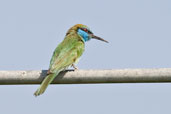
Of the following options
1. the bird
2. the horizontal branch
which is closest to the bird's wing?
the bird

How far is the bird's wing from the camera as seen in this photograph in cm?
514

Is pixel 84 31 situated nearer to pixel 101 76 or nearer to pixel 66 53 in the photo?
pixel 66 53

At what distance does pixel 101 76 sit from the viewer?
3.21 metres

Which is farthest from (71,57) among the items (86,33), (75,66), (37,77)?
(37,77)

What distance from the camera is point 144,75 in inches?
122

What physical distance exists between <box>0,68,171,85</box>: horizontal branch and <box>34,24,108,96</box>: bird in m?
0.83

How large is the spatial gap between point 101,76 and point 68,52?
8.85 ft

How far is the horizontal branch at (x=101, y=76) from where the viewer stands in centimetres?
306

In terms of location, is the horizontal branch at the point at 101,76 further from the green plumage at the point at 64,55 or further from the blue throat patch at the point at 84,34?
the blue throat patch at the point at 84,34

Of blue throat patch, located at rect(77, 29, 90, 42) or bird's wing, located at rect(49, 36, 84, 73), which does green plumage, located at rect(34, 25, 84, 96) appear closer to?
bird's wing, located at rect(49, 36, 84, 73)

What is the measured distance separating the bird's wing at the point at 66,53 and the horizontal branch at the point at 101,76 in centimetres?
136
